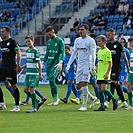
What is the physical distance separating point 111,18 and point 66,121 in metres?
23.5

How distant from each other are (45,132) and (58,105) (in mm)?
6978

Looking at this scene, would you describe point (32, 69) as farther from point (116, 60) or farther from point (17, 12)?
point (17, 12)

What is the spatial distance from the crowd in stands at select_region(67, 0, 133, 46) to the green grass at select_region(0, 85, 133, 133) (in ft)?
60.8

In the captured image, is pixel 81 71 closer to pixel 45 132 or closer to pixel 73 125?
pixel 73 125

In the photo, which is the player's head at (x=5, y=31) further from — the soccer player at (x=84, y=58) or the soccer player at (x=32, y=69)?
the soccer player at (x=84, y=58)

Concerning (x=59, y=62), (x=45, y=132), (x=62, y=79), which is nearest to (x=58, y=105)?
(x=59, y=62)

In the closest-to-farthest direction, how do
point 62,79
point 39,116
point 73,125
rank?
point 73,125 → point 39,116 → point 62,79

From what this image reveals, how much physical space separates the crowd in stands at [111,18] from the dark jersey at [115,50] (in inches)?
637

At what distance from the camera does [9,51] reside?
16016 mm

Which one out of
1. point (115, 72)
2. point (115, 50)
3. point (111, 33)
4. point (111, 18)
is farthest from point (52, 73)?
point (111, 18)

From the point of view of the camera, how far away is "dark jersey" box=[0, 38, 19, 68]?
15977mm

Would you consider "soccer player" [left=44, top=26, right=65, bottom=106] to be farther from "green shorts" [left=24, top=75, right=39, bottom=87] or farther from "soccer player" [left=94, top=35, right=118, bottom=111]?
"soccer player" [left=94, top=35, right=118, bottom=111]

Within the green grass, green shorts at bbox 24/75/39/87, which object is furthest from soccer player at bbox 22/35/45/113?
the green grass

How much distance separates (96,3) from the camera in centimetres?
3931
